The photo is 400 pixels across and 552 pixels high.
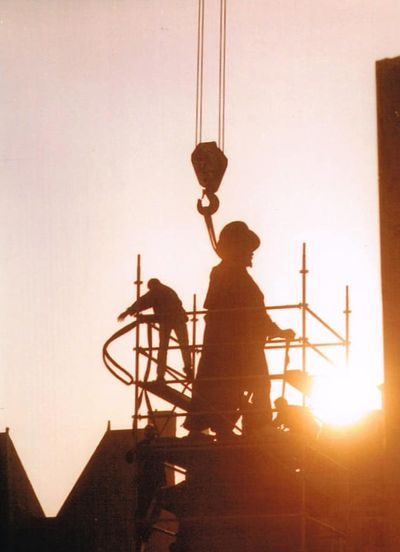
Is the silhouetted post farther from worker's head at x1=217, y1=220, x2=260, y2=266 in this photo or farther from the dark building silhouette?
the dark building silhouette

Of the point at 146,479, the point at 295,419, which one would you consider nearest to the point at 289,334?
the point at 295,419

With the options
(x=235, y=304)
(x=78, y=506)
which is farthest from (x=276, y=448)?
(x=78, y=506)

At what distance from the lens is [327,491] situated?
50.4 feet

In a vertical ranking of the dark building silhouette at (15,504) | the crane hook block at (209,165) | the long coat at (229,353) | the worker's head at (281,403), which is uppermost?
the crane hook block at (209,165)

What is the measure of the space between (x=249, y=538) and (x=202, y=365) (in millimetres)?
1824

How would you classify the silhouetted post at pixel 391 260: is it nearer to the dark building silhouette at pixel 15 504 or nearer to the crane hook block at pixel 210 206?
the crane hook block at pixel 210 206

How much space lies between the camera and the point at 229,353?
15.1 m

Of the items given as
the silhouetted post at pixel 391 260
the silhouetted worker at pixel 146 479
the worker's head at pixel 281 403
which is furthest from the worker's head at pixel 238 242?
the silhouetted worker at pixel 146 479

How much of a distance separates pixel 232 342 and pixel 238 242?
42.0 inches

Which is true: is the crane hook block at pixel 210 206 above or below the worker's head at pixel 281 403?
above

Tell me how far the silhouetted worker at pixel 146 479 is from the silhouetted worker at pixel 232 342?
0.47m

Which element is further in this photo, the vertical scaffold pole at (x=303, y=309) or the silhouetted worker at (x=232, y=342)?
the silhouetted worker at (x=232, y=342)

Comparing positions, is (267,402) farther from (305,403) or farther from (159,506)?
(159,506)

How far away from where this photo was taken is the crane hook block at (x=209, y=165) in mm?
16594
